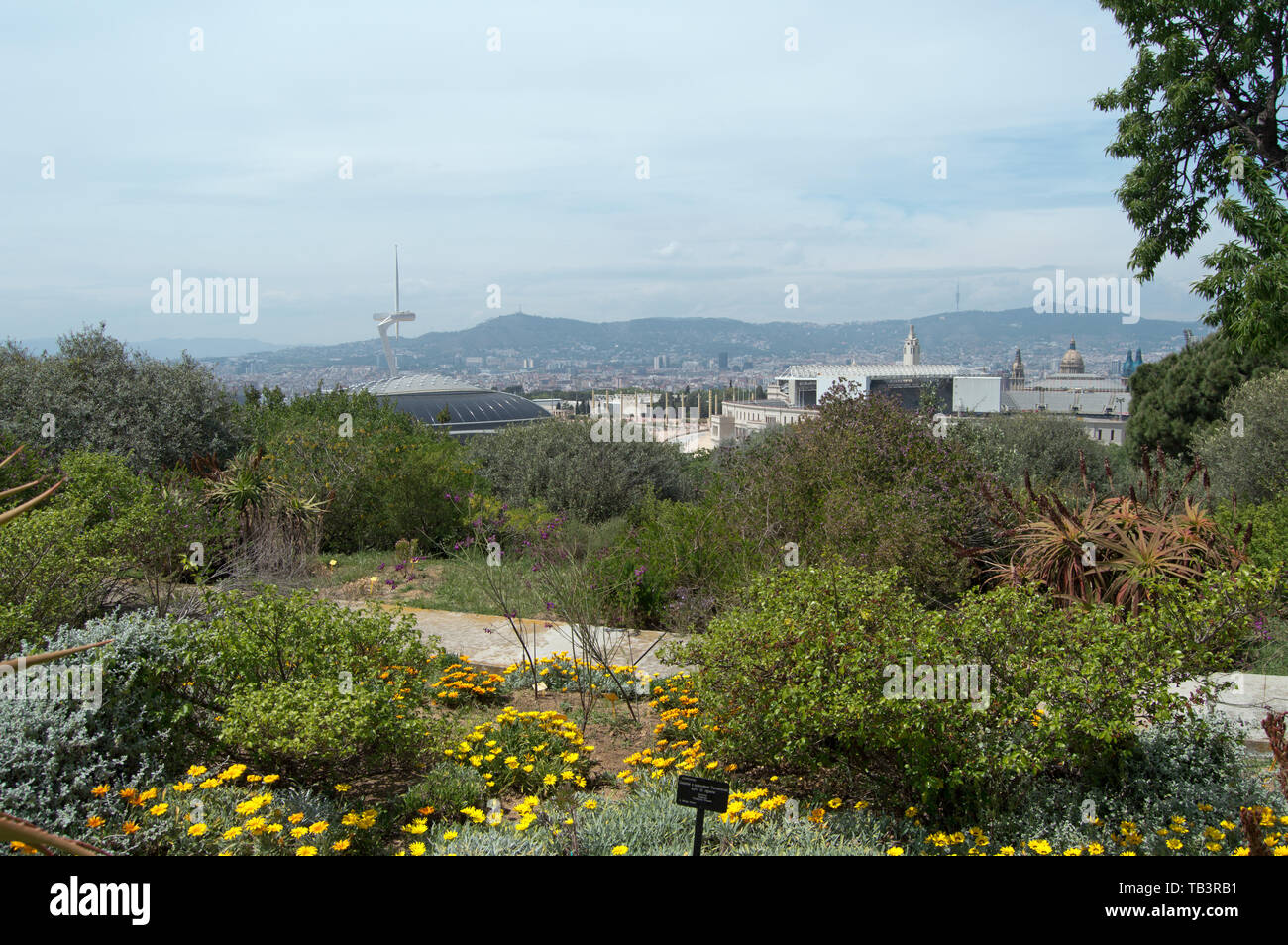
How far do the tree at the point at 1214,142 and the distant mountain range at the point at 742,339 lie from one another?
6945 cm

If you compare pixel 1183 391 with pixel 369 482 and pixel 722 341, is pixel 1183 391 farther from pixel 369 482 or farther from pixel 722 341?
pixel 722 341

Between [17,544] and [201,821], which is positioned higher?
[17,544]

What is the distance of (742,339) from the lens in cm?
12619

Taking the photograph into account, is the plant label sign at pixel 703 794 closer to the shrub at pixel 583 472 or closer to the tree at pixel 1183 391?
the shrub at pixel 583 472

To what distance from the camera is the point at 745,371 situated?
399 feet

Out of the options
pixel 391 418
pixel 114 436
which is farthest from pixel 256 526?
pixel 391 418

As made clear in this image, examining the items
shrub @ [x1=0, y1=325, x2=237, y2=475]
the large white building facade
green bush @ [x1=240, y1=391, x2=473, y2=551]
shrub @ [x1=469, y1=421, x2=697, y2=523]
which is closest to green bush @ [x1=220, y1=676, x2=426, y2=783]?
green bush @ [x1=240, y1=391, x2=473, y2=551]

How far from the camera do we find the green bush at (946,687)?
152 inches

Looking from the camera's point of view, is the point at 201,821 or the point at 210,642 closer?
the point at 201,821

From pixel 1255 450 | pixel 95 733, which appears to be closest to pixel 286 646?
pixel 95 733

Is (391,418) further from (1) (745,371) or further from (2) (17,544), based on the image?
(1) (745,371)

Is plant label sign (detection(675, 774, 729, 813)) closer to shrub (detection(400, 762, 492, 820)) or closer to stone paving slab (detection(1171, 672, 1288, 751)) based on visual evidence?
shrub (detection(400, 762, 492, 820))

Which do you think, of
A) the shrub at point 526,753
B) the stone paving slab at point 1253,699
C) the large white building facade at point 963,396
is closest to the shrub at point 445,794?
the shrub at point 526,753
